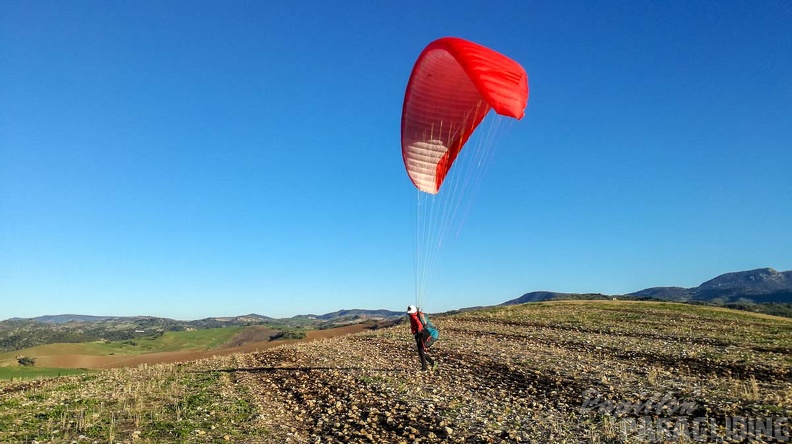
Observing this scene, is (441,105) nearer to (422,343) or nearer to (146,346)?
(422,343)

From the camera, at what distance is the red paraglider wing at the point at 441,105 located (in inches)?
452

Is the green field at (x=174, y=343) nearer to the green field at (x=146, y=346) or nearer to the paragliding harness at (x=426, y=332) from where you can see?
the green field at (x=146, y=346)

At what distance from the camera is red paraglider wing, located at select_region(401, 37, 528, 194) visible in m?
11.5

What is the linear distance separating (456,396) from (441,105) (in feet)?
29.1

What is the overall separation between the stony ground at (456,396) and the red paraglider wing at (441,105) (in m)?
6.86

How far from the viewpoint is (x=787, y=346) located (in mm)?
18438

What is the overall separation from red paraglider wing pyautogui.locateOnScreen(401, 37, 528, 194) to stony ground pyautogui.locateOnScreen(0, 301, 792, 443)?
22.5 feet

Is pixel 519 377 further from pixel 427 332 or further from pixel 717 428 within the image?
pixel 717 428

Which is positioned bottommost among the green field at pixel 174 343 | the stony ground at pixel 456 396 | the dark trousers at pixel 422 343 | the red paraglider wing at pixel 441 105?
the green field at pixel 174 343

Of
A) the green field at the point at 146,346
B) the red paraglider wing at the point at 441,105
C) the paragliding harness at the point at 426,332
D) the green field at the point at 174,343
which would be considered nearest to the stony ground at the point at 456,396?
the paragliding harness at the point at 426,332

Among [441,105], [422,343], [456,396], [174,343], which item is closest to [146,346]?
[174,343]

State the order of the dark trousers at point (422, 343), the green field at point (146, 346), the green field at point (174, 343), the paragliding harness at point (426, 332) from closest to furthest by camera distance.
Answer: the paragliding harness at point (426, 332) → the dark trousers at point (422, 343) → the green field at point (146, 346) → the green field at point (174, 343)

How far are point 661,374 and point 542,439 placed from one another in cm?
753

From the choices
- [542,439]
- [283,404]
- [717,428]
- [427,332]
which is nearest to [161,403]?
[283,404]
